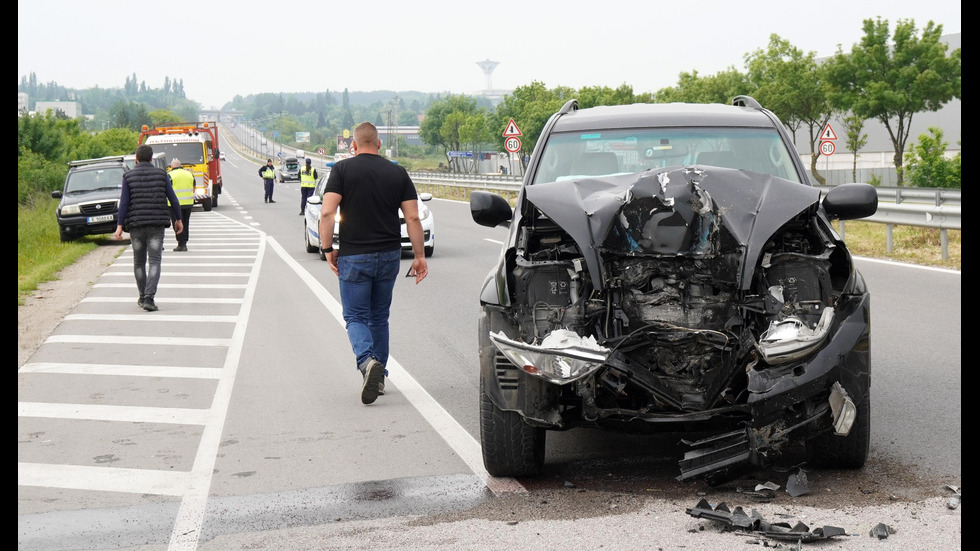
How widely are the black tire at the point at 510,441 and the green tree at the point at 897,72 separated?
1833 inches

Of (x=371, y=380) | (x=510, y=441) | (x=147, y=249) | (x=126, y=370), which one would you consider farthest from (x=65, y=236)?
(x=510, y=441)

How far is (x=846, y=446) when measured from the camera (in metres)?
5.25

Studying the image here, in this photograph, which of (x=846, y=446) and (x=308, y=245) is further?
(x=308, y=245)

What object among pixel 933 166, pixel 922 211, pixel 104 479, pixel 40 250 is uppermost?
pixel 933 166

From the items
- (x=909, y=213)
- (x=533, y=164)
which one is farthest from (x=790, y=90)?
(x=533, y=164)

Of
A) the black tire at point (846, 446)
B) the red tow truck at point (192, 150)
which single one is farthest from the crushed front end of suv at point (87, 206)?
the black tire at point (846, 446)

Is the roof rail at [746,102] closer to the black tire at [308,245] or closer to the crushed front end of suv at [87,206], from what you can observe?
the black tire at [308,245]

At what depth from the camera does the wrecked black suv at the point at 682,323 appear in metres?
4.82

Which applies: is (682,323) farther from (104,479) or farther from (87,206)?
(87,206)

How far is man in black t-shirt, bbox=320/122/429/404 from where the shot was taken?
25.3ft

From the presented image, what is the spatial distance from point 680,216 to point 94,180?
23.9m

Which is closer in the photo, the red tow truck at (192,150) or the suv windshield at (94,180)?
the suv windshield at (94,180)

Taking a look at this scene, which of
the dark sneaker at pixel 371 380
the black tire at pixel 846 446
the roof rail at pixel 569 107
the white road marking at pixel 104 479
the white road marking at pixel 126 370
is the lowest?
the white road marking at pixel 126 370
